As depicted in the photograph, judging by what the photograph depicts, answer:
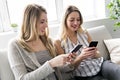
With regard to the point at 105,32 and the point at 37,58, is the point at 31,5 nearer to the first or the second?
the point at 37,58

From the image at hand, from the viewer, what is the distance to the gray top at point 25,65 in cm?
129

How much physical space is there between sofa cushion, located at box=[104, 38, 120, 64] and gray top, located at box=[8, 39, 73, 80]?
915 mm

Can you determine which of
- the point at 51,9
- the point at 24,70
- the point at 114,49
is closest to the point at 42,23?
the point at 24,70

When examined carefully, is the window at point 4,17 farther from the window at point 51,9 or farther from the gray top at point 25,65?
the gray top at point 25,65

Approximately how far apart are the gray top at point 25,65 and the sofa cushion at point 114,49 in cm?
91

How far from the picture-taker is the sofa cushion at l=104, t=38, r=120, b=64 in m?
Answer: 1.92

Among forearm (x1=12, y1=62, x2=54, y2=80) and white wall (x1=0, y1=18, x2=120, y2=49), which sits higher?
white wall (x1=0, y1=18, x2=120, y2=49)

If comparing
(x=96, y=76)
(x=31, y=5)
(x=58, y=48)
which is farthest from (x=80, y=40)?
(x=31, y=5)

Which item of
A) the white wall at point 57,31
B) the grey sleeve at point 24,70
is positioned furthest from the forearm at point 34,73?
the white wall at point 57,31

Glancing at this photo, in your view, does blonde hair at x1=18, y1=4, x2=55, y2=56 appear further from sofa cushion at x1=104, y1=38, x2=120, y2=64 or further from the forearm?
sofa cushion at x1=104, y1=38, x2=120, y2=64

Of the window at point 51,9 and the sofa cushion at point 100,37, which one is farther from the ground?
the window at point 51,9

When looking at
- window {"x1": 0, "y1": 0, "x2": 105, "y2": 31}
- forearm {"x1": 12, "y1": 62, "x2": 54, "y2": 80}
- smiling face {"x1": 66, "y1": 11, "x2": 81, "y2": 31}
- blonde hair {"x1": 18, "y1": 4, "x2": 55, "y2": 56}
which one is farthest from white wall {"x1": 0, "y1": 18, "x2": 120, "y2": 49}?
forearm {"x1": 12, "y1": 62, "x2": 54, "y2": 80}

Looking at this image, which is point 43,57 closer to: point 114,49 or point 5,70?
point 5,70

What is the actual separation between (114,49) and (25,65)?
44.0 inches
